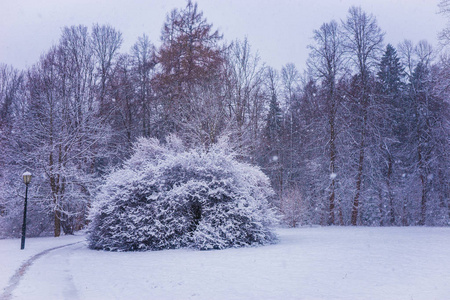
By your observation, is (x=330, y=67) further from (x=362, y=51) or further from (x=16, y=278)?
(x=16, y=278)

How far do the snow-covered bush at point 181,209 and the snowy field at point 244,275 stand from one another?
1.90 meters

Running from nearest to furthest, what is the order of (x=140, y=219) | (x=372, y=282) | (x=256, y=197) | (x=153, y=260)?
(x=372, y=282) → (x=153, y=260) → (x=140, y=219) → (x=256, y=197)

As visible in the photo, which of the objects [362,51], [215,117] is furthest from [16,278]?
[362,51]

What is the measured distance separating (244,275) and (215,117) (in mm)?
15896

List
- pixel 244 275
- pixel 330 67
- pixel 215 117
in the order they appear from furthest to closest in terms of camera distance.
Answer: pixel 330 67, pixel 215 117, pixel 244 275

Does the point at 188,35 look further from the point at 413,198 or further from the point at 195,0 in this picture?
the point at 413,198

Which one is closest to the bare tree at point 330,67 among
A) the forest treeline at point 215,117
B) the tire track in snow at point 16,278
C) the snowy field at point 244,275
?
the forest treeline at point 215,117

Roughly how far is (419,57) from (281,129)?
13.2 meters

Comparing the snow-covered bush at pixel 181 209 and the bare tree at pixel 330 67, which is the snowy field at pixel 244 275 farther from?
the bare tree at pixel 330 67

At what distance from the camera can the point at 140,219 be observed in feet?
43.2

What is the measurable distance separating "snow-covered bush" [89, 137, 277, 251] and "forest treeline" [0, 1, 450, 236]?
7110 mm

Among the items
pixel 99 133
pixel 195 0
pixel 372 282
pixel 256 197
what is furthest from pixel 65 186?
pixel 372 282

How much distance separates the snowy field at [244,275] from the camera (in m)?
6.18

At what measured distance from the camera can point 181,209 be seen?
13.8m
